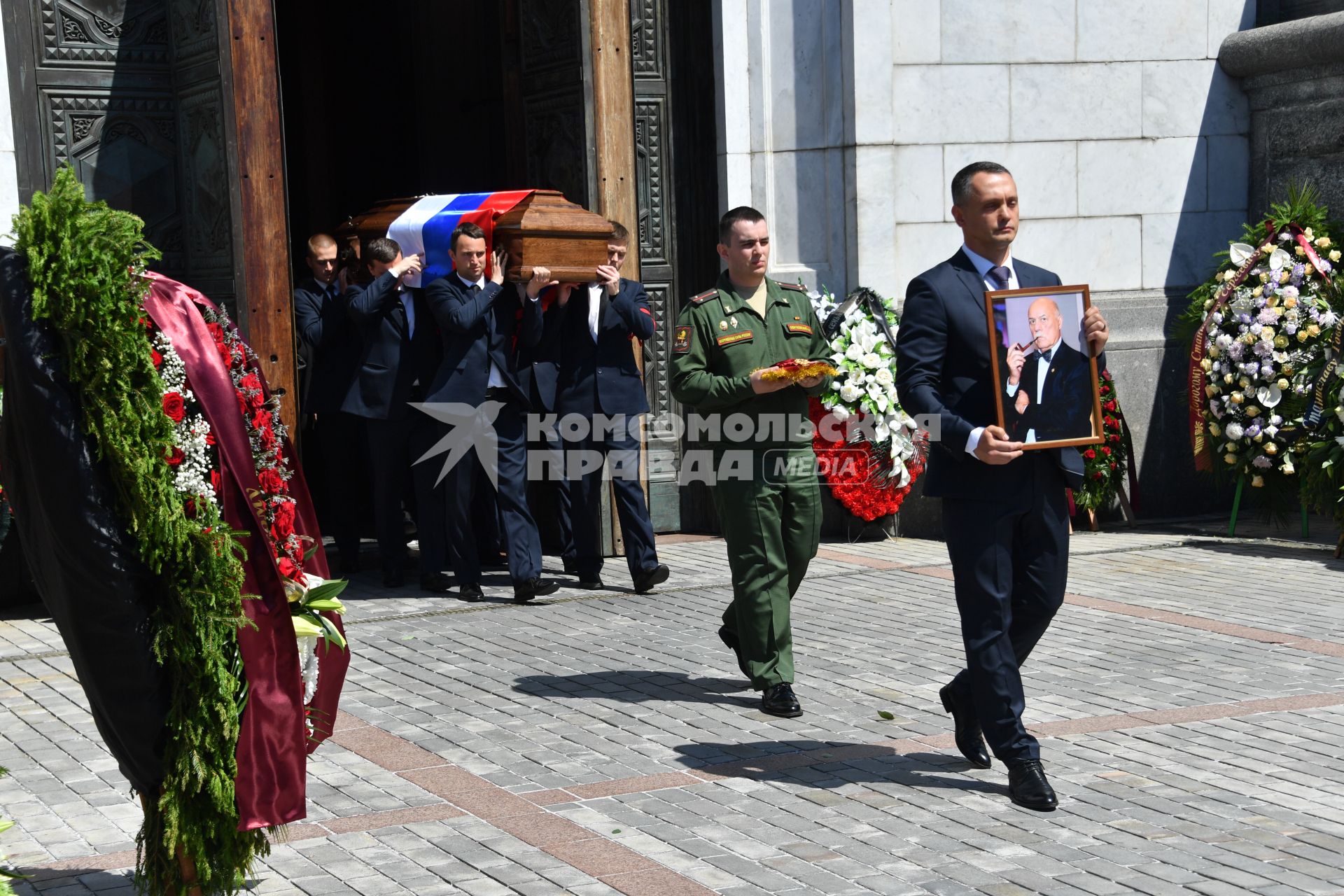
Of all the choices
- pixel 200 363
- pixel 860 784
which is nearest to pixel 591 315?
pixel 860 784

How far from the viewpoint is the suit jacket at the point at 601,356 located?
9438mm

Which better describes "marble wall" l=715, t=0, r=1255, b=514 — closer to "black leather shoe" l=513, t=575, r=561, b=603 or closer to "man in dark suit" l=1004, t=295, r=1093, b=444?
"black leather shoe" l=513, t=575, r=561, b=603

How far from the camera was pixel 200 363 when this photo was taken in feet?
13.5

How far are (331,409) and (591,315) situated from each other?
6.31 ft

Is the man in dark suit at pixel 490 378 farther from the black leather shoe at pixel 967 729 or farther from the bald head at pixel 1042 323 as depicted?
the bald head at pixel 1042 323

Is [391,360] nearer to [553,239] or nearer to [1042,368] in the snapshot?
[553,239]

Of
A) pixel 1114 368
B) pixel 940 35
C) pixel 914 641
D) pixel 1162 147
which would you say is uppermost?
pixel 940 35

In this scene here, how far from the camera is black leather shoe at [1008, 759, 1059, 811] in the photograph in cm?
534

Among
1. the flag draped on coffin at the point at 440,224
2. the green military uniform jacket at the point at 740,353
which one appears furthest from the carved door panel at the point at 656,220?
the green military uniform jacket at the point at 740,353

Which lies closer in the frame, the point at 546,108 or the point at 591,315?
the point at 591,315

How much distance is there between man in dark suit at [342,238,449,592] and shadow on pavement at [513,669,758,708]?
8.10 ft

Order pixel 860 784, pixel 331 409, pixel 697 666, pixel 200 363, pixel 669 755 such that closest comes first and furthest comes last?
pixel 200 363
pixel 860 784
pixel 669 755
pixel 697 666
pixel 331 409

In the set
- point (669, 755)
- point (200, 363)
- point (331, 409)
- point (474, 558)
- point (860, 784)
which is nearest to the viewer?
point (200, 363)

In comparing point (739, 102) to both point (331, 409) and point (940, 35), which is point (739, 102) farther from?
point (331, 409)
